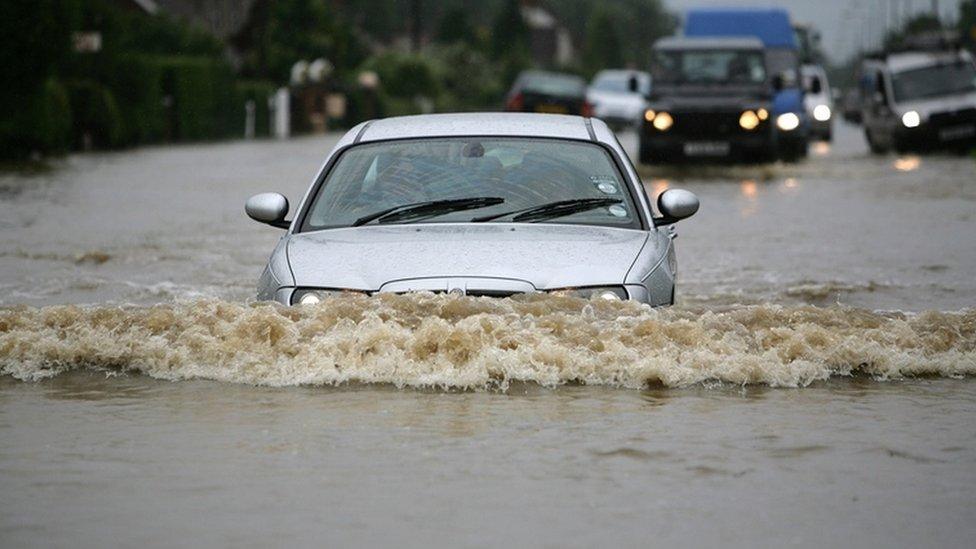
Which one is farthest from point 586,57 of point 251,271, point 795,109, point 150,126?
point 251,271

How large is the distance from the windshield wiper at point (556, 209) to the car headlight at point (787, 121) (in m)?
24.1

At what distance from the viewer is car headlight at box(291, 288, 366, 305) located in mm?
8844

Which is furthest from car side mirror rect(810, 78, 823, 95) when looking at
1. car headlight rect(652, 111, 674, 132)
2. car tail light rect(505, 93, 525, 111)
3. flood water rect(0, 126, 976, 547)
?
flood water rect(0, 126, 976, 547)

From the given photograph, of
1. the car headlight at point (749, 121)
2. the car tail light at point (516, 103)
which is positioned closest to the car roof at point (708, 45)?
the car headlight at point (749, 121)

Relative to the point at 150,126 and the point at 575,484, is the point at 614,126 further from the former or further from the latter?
the point at 575,484

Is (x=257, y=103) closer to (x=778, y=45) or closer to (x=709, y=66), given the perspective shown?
(x=778, y=45)

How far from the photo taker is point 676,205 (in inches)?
386

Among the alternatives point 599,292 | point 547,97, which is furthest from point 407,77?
point 599,292

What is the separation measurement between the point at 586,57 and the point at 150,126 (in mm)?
99506

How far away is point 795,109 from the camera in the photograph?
110 ft

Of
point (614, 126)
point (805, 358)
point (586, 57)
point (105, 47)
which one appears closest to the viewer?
point (805, 358)

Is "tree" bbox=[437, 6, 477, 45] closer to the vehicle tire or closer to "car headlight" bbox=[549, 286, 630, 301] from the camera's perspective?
the vehicle tire

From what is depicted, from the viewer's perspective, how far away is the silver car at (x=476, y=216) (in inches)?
347

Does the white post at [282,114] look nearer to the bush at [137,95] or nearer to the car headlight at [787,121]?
the bush at [137,95]
